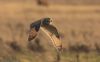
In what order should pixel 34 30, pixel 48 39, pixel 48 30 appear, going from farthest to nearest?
pixel 48 39
pixel 34 30
pixel 48 30

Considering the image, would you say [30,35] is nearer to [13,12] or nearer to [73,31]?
[73,31]

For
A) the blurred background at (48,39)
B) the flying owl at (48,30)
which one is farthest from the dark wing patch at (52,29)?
the blurred background at (48,39)

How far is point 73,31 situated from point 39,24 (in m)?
5.68

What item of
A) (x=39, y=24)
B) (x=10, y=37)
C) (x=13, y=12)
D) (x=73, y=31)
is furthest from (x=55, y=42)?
(x=13, y=12)

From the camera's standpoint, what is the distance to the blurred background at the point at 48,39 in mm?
4591

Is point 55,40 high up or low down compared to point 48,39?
up

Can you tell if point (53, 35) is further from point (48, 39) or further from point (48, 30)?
point (48, 39)

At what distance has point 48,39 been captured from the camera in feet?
20.6

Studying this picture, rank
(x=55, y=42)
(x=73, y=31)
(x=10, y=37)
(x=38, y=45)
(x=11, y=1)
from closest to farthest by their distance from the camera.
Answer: (x=55, y=42), (x=38, y=45), (x=10, y=37), (x=73, y=31), (x=11, y=1)

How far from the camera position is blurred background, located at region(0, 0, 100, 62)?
15.1 feet

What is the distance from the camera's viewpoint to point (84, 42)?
6.59 m

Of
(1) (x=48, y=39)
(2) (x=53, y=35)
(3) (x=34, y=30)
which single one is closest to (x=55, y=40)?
(2) (x=53, y=35)

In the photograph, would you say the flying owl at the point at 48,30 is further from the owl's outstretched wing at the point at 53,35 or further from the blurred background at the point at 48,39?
the blurred background at the point at 48,39

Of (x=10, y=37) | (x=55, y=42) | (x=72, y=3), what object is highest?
(x=55, y=42)
